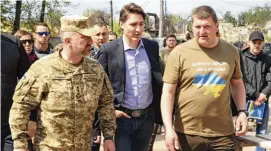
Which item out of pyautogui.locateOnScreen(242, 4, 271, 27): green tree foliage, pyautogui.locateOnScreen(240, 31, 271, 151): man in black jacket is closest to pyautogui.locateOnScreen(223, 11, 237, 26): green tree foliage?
pyautogui.locateOnScreen(242, 4, 271, 27): green tree foliage

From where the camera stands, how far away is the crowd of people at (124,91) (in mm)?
2879

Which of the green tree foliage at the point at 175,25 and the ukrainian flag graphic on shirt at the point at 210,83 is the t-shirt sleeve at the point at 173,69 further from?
the green tree foliage at the point at 175,25

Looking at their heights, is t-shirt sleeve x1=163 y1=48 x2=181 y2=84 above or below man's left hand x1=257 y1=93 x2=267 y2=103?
above

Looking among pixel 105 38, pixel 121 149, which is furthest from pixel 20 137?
pixel 105 38

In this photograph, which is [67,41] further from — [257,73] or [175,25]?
[175,25]

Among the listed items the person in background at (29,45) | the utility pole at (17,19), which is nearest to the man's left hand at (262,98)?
the person in background at (29,45)

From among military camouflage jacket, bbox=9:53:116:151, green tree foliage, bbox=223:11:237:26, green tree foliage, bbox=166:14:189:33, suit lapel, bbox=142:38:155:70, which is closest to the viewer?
military camouflage jacket, bbox=9:53:116:151

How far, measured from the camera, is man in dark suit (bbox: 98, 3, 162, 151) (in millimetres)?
3691

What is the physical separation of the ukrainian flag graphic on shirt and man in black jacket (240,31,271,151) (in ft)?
9.22

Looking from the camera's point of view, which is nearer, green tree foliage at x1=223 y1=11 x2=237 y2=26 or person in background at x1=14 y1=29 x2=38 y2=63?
person in background at x1=14 y1=29 x2=38 y2=63

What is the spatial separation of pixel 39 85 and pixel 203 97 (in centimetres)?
117

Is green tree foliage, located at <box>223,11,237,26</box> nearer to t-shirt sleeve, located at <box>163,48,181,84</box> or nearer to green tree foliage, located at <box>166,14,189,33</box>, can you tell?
green tree foliage, located at <box>166,14,189,33</box>

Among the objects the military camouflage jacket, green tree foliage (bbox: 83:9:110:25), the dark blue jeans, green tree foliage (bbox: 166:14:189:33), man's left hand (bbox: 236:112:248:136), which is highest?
green tree foliage (bbox: 83:9:110:25)

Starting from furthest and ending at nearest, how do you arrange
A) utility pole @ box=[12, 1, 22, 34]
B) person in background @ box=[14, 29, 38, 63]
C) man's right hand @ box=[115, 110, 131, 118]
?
utility pole @ box=[12, 1, 22, 34]
person in background @ box=[14, 29, 38, 63]
man's right hand @ box=[115, 110, 131, 118]
